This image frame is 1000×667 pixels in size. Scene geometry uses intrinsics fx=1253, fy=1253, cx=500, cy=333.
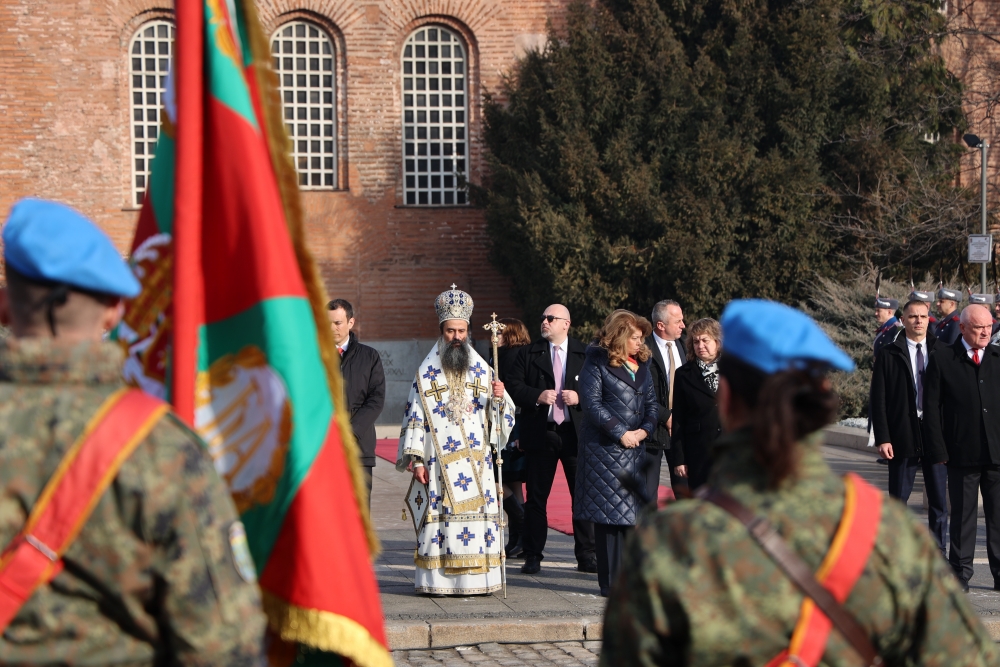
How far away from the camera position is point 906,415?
29.2 ft

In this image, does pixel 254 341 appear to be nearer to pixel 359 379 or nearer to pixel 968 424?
pixel 359 379

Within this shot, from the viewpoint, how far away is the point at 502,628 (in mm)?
7262

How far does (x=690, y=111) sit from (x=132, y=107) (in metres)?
11.5

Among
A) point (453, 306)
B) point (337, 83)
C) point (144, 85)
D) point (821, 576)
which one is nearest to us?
point (821, 576)

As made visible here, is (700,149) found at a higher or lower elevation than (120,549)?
higher

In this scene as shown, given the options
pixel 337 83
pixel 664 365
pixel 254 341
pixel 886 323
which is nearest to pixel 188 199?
pixel 254 341

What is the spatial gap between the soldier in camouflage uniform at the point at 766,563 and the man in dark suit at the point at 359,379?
6199 mm

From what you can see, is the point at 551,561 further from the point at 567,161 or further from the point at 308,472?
the point at 567,161

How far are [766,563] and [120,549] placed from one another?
111 centimetres

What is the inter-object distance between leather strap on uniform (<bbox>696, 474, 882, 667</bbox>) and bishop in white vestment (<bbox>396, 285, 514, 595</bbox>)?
5.97 meters

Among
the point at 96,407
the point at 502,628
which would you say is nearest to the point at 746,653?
the point at 96,407

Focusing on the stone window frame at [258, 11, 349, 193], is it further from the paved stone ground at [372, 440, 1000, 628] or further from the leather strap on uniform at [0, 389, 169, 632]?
the leather strap on uniform at [0, 389, 169, 632]

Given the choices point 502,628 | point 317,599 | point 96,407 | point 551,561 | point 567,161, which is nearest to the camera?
point 96,407

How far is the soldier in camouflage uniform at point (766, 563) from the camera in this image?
220 cm
